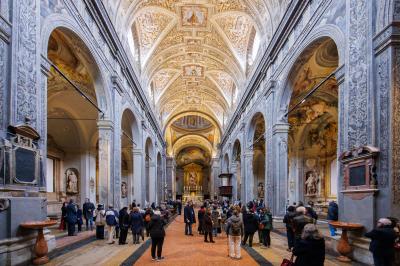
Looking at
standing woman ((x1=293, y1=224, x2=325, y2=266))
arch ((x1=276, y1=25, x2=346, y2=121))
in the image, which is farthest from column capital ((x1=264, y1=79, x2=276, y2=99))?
standing woman ((x1=293, y1=224, x2=325, y2=266))

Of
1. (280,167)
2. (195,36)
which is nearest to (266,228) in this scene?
(280,167)

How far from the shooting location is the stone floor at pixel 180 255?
26.1 ft

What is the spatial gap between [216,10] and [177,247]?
14.4m

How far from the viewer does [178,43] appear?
24188 mm

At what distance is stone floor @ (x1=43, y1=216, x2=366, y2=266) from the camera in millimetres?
7949

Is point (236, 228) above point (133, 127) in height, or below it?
below

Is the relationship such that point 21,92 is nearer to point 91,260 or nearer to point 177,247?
point 91,260

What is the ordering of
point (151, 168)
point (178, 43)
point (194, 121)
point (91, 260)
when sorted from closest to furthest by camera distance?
point (91, 260)
point (178, 43)
point (151, 168)
point (194, 121)

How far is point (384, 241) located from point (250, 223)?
Answer: 5415 mm

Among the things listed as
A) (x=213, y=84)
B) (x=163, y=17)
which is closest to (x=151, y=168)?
(x=213, y=84)

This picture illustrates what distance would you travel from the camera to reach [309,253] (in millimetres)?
4211

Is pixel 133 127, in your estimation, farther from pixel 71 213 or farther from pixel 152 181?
pixel 71 213

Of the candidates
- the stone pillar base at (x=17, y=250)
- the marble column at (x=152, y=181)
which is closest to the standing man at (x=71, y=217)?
the stone pillar base at (x=17, y=250)

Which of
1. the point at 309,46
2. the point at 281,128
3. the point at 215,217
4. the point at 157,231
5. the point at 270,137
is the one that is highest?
the point at 309,46
